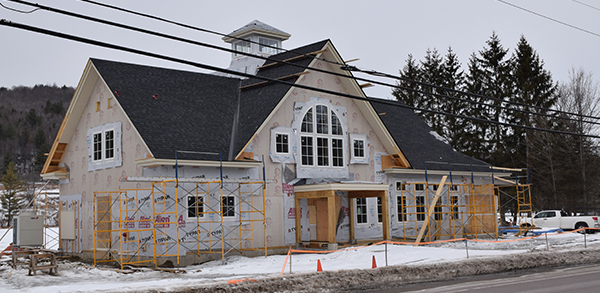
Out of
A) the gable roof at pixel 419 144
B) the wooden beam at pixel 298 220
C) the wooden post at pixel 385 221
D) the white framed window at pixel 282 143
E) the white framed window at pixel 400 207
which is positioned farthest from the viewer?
the gable roof at pixel 419 144

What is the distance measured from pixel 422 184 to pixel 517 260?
457 inches

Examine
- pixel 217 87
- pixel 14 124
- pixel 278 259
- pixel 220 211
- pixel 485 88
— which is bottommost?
pixel 278 259

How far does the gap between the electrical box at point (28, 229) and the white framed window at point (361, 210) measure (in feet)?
43.6

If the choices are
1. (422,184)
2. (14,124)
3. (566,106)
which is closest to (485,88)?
(566,106)

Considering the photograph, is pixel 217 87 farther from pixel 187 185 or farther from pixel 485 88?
pixel 485 88

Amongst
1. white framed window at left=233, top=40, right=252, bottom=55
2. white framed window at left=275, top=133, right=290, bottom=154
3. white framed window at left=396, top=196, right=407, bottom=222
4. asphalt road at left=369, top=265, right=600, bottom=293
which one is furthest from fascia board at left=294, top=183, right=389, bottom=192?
white framed window at left=233, top=40, right=252, bottom=55

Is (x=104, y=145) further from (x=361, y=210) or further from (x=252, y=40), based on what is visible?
(x=252, y=40)

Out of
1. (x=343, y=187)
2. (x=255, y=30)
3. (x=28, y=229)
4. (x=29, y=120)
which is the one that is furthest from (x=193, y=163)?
(x=29, y=120)

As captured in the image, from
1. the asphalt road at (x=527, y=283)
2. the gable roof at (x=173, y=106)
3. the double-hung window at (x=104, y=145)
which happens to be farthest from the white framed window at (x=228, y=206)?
the asphalt road at (x=527, y=283)

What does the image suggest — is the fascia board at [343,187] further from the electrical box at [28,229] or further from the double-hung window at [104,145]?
the electrical box at [28,229]

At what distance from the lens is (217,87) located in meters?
26.1

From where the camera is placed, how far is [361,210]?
26.0m

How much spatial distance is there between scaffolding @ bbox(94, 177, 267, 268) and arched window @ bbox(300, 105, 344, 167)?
119 inches

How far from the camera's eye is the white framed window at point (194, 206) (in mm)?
20706
